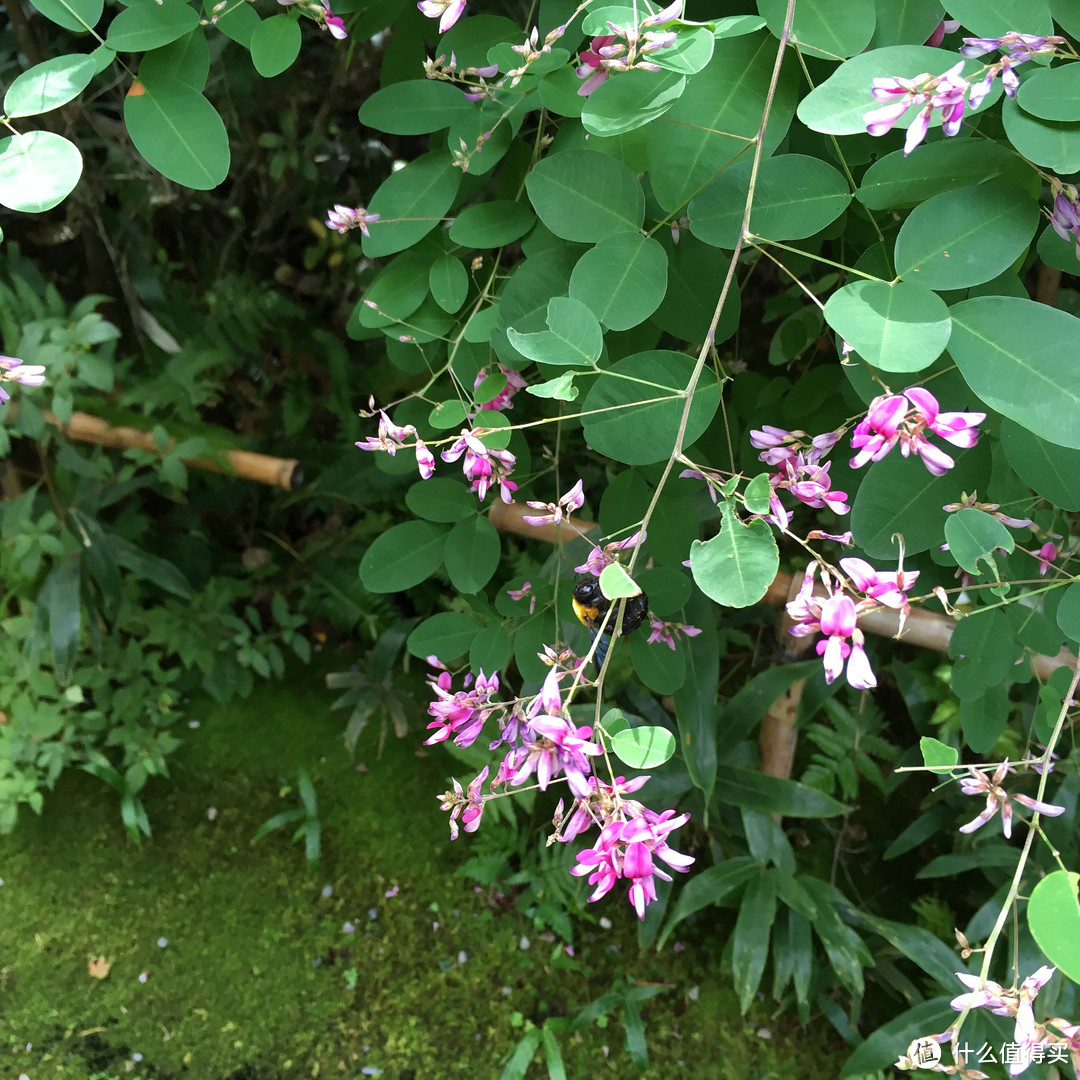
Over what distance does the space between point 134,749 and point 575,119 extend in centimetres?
148

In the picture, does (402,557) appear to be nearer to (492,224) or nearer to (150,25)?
(492,224)

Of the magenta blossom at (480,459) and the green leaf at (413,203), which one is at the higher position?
the green leaf at (413,203)

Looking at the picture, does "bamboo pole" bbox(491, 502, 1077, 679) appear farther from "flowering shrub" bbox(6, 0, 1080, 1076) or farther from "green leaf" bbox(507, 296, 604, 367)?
"green leaf" bbox(507, 296, 604, 367)

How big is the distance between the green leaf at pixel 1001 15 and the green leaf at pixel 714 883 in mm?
1233

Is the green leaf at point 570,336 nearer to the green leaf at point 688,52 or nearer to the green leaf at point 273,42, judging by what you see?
the green leaf at point 688,52

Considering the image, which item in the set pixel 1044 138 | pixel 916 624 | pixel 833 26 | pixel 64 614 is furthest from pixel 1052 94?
pixel 64 614

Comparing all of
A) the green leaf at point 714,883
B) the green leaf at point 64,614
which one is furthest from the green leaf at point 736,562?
the green leaf at point 64,614

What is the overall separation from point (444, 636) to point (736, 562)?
46cm

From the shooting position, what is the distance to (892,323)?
15.5 inches

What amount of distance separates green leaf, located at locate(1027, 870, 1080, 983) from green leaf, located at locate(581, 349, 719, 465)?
31cm

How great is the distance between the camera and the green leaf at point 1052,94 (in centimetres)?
37

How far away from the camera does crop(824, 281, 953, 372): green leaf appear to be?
37cm

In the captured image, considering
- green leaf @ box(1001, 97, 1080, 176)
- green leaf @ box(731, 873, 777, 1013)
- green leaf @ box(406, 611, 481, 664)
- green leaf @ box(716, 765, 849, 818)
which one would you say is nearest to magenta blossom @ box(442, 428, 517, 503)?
green leaf @ box(406, 611, 481, 664)

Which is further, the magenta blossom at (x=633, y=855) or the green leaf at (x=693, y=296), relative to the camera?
Result: the green leaf at (x=693, y=296)
